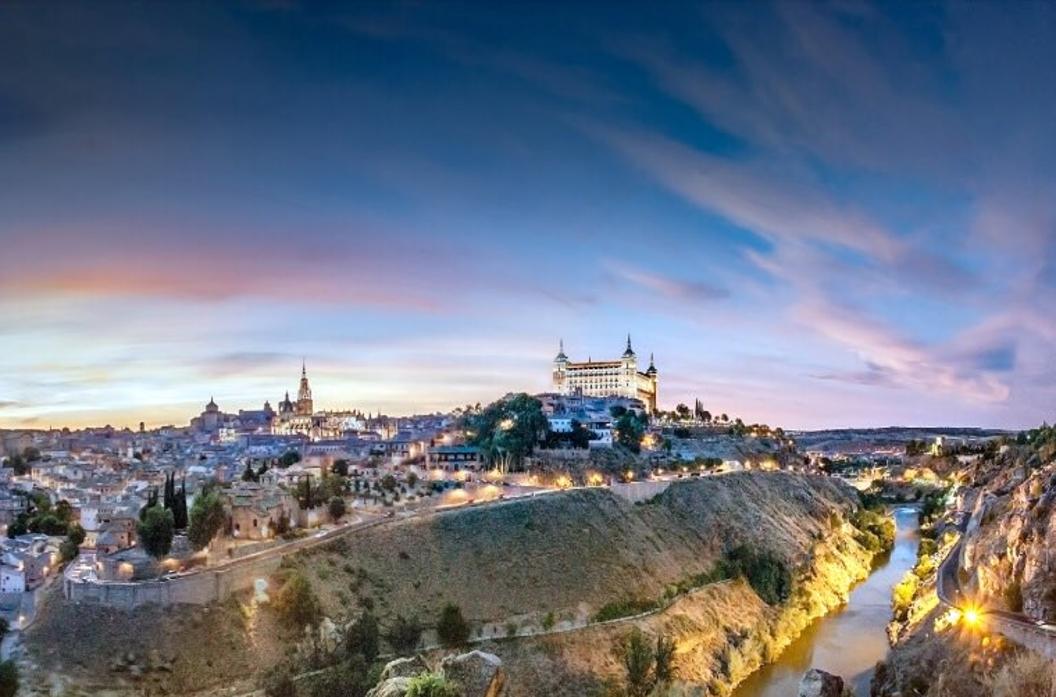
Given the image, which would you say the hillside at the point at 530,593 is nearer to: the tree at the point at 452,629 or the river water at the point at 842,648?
the tree at the point at 452,629

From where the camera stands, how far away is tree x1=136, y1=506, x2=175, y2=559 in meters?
43.9

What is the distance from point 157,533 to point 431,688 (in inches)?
1244

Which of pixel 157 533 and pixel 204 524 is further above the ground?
pixel 204 524

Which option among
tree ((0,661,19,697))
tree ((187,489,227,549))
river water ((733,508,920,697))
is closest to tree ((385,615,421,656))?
tree ((187,489,227,549))

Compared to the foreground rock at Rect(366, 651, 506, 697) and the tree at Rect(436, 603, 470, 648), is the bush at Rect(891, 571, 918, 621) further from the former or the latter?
the foreground rock at Rect(366, 651, 506, 697)

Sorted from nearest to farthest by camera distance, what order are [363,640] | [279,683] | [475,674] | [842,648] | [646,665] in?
[475,674] < [279,683] < [363,640] < [646,665] < [842,648]

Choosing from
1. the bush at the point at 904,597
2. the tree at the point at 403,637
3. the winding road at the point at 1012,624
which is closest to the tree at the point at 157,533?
the tree at the point at 403,637

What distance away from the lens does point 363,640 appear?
1468 inches

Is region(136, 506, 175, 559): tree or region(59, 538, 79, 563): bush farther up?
region(136, 506, 175, 559): tree

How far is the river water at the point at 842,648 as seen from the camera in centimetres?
4434

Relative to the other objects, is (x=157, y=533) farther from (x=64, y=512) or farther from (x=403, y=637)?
(x=64, y=512)

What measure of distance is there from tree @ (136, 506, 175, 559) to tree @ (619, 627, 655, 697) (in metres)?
24.1

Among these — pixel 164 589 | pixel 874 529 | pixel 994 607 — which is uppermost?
pixel 994 607

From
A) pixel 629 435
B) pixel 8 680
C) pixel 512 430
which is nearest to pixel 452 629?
pixel 8 680
